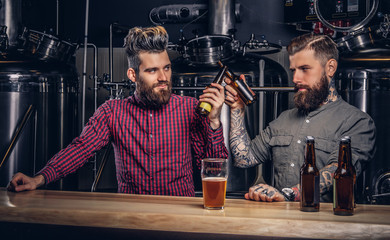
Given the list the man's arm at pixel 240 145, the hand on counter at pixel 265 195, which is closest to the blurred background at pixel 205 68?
the man's arm at pixel 240 145

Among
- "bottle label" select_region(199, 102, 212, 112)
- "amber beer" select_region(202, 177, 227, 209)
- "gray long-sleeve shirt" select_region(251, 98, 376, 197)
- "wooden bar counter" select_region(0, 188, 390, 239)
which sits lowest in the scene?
"wooden bar counter" select_region(0, 188, 390, 239)

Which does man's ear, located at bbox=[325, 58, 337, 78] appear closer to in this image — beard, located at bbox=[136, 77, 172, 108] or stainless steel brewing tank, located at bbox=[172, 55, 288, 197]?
beard, located at bbox=[136, 77, 172, 108]

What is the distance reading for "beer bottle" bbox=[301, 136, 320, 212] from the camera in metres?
1.37

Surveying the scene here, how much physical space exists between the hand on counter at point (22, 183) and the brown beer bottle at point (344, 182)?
1.11 m

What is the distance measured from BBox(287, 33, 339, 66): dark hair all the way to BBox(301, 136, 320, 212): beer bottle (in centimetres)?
87

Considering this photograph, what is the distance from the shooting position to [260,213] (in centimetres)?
133

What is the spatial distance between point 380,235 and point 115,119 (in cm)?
135

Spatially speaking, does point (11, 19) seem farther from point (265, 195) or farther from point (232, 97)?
point (265, 195)

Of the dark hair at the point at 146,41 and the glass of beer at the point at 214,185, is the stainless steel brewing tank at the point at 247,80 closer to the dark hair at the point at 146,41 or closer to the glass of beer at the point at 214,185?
the dark hair at the point at 146,41

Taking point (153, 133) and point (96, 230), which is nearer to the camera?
point (96, 230)

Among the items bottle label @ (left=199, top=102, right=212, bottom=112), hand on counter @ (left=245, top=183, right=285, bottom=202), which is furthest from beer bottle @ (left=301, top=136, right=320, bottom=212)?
bottle label @ (left=199, top=102, right=212, bottom=112)

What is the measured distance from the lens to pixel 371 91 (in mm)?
2840

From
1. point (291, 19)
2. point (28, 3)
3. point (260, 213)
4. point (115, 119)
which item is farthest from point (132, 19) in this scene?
point (260, 213)

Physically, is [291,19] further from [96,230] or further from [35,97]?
[96,230]
